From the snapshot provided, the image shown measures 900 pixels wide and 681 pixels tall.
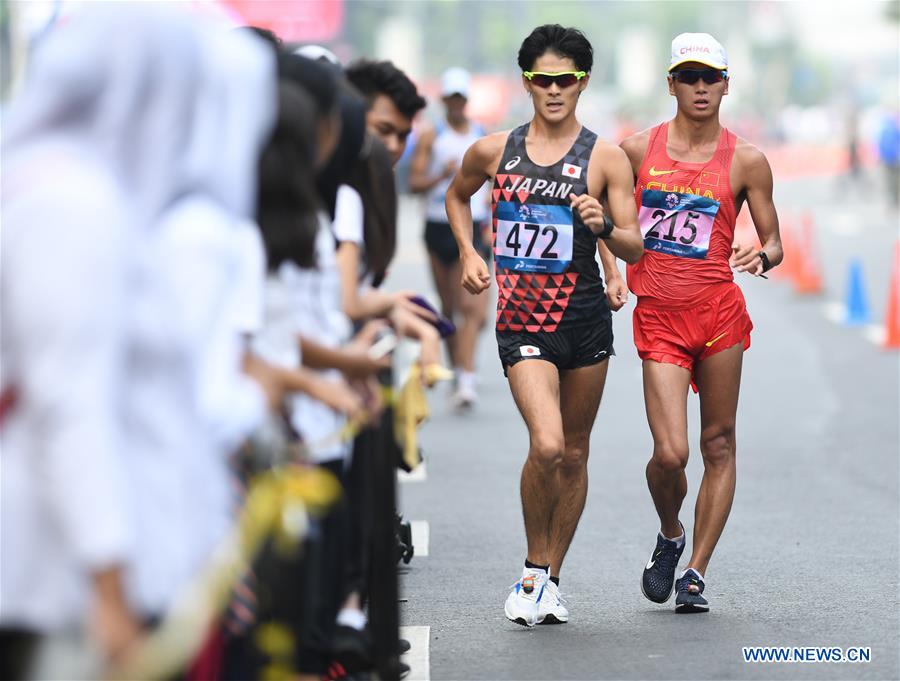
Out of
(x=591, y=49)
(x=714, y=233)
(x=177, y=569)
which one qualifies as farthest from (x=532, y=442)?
(x=177, y=569)

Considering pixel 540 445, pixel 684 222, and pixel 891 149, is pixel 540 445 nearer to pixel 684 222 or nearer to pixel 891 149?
pixel 684 222

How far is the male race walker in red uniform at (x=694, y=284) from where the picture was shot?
23.3 feet

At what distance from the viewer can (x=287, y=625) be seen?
412 cm

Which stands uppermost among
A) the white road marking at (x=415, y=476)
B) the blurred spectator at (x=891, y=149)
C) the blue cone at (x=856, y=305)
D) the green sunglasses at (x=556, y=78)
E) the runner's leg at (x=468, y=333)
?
the green sunglasses at (x=556, y=78)

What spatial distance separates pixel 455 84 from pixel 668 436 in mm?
6925

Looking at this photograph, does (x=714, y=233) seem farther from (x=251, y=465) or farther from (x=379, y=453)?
(x=251, y=465)

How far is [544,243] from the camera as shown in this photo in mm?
6957

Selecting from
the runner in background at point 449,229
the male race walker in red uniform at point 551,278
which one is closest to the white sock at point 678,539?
the male race walker in red uniform at point 551,278

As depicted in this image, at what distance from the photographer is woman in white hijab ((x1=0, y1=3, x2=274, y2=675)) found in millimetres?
2953

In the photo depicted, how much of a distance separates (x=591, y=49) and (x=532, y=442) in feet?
5.05

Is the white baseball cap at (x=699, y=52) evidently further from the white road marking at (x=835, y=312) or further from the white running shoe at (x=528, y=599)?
the white road marking at (x=835, y=312)

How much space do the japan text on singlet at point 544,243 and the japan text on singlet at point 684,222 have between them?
293 mm

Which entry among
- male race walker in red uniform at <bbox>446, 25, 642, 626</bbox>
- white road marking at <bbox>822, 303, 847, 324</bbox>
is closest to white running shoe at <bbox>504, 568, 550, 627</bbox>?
male race walker in red uniform at <bbox>446, 25, 642, 626</bbox>

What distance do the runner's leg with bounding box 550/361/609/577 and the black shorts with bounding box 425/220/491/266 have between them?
5914 mm
